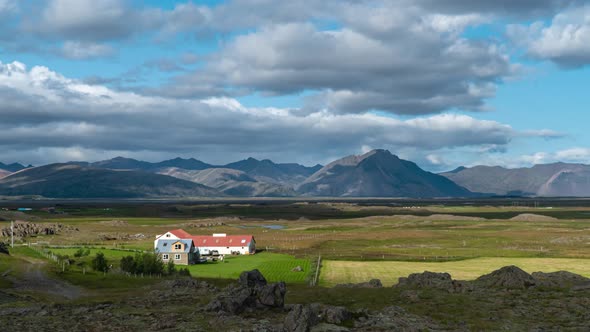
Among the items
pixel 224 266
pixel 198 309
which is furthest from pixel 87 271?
pixel 198 309

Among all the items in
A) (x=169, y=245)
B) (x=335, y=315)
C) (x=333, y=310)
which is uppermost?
(x=333, y=310)

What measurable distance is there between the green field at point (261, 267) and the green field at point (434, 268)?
501 centimetres

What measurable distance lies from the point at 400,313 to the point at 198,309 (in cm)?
1821

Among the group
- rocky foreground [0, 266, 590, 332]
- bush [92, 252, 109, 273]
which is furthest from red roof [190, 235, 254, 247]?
rocky foreground [0, 266, 590, 332]

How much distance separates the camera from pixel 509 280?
207ft

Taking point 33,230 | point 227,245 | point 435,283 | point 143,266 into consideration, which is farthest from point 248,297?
point 33,230

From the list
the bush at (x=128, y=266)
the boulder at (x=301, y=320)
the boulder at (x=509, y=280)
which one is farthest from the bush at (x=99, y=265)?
the boulder at (x=509, y=280)

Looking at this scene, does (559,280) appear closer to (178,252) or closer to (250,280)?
(250,280)

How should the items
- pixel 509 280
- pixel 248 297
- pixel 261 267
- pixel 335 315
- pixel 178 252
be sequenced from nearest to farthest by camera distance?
1. pixel 335 315
2. pixel 248 297
3. pixel 509 280
4. pixel 261 267
5. pixel 178 252

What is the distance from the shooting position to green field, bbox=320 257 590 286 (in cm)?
8594

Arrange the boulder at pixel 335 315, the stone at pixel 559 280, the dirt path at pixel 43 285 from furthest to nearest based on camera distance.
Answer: the dirt path at pixel 43 285
the stone at pixel 559 280
the boulder at pixel 335 315

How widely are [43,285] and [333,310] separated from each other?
46206mm

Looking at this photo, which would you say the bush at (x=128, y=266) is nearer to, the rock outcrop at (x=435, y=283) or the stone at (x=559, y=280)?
the rock outcrop at (x=435, y=283)

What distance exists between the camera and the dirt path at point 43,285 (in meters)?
68.0
